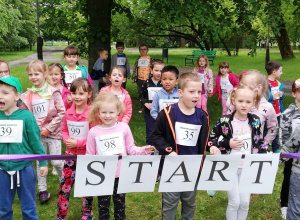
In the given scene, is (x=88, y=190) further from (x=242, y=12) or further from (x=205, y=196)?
(x=242, y=12)

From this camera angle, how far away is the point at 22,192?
312cm

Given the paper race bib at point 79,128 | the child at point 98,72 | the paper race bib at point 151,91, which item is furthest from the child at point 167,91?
the child at point 98,72

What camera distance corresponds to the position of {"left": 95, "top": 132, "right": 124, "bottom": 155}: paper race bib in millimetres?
3223

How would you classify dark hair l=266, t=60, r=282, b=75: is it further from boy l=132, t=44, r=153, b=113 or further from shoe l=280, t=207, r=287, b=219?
boy l=132, t=44, r=153, b=113

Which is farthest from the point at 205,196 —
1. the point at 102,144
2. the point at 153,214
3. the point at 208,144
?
the point at 102,144

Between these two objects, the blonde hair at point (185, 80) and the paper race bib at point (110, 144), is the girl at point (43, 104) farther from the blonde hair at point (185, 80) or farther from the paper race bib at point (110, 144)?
the blonde hair at point (185, 80)

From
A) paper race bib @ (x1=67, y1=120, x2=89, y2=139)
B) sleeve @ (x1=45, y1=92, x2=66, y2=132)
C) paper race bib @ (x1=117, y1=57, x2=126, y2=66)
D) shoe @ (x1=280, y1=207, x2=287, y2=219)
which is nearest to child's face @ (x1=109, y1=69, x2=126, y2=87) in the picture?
sleeve @ (x1=45, y1=92, x2=66, y2=132)

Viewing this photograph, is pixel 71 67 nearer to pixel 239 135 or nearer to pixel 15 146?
pixel 15 146

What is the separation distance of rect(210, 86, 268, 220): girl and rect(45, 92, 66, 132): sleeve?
6.30 ft

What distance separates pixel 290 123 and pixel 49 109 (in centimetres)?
276

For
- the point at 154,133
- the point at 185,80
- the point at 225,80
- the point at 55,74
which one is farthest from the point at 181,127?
the point at 225,80

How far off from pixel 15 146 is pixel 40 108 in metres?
1.23

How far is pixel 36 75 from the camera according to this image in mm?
4141

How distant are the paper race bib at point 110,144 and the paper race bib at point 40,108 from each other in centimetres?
132
